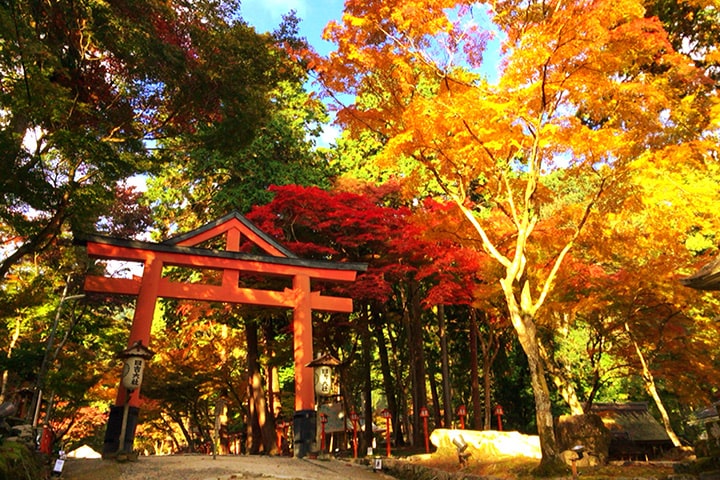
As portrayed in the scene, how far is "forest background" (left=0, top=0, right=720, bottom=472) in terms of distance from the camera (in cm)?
872

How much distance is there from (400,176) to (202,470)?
43.8 feet

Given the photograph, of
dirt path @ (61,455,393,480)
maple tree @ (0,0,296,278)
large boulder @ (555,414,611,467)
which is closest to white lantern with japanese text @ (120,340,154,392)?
dirt path @ (61,455,393,480)

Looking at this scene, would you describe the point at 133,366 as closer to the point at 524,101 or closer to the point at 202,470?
the point at 202,470

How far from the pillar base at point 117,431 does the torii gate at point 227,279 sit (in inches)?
0.8

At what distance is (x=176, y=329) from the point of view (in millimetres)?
18922

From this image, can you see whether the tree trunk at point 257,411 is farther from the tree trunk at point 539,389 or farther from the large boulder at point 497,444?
the tree trunk at point 539,389

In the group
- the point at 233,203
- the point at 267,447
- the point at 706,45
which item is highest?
the point at 706,45

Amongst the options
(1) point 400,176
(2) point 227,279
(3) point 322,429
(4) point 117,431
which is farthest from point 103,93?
(1) point 400,176

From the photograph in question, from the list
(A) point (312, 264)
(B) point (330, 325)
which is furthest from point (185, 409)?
(A) point (312, 264)

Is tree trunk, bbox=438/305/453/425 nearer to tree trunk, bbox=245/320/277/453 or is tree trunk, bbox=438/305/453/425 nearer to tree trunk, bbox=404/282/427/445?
tree trunk, bbox=404/282/427/445

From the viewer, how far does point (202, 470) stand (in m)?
8.10

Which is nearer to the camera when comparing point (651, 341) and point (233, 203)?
point (651, 341)

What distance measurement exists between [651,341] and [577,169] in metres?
6.35

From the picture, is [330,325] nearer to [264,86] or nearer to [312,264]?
[312,264]
